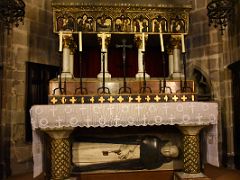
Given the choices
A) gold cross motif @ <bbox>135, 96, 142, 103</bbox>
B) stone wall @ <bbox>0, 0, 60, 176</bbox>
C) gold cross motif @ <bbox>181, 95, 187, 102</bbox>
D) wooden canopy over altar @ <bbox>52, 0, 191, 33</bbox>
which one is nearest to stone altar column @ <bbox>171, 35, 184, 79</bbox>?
wooden canopy over altar @ <bbox>52, 0, 191, 33</bbox>

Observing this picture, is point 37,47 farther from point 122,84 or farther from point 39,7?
point 122,84

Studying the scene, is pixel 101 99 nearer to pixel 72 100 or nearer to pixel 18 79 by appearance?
pixel 72 100

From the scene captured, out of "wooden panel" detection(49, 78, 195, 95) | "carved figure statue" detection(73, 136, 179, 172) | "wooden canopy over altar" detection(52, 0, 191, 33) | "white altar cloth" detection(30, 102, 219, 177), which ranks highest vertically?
"wooden canopy over altar" detection(52, 0, 191, 33)

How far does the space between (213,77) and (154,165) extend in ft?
9.12

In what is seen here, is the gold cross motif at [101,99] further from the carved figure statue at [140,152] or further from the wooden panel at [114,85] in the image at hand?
the carved figure statue at [140,152]

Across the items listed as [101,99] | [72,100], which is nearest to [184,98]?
[101,99]

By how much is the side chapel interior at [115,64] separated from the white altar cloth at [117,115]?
0.30m

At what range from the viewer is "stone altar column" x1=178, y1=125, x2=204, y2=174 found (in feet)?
13.5

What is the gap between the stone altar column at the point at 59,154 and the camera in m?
3.95

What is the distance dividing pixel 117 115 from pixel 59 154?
0.96 meters

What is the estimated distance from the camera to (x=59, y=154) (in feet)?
13.0

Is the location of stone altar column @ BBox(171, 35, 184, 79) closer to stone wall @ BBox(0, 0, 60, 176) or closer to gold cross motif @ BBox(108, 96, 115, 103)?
gold cross motif @ BBox(108, 96, 115, 103)

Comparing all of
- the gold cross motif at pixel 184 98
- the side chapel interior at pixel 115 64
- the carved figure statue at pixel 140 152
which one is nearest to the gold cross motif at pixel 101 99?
the side chapel interior at pixel 115 64

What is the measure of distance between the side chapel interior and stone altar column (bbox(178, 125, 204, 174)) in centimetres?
41
